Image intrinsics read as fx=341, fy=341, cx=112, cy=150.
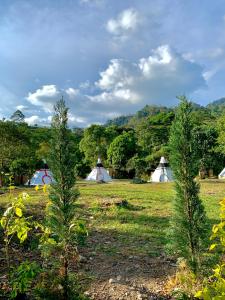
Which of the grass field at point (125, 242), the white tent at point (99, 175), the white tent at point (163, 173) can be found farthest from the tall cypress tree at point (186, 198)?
the white tent at point (99, 175)

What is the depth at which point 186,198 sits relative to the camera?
538 centimetres

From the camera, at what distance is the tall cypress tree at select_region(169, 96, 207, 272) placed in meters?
5.30

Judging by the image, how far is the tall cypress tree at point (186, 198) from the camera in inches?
209

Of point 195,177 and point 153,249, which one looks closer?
point 195,177

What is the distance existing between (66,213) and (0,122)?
21722 millimetres

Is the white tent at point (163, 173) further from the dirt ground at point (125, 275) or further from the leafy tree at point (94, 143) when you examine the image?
the dirt ground at point (125, 275)

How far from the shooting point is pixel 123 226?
9156 mm

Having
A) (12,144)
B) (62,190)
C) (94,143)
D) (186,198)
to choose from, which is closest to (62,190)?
(62,190)

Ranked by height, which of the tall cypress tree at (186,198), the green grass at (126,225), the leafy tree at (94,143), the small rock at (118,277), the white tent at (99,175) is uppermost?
the leafy tree at (94,143)

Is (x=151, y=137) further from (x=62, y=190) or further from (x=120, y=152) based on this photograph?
(x=62, y=190)

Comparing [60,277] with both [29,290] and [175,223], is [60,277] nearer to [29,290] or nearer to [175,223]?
[29,290]

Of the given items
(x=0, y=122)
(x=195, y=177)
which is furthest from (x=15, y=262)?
(x=0, y=122)

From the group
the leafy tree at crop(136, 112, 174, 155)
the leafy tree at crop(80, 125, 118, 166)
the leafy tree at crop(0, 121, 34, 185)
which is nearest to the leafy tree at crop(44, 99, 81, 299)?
the leafy tree at crop(0, 121, 34, 185)

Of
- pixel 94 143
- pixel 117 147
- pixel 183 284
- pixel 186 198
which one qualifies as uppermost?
pixel 94 143
